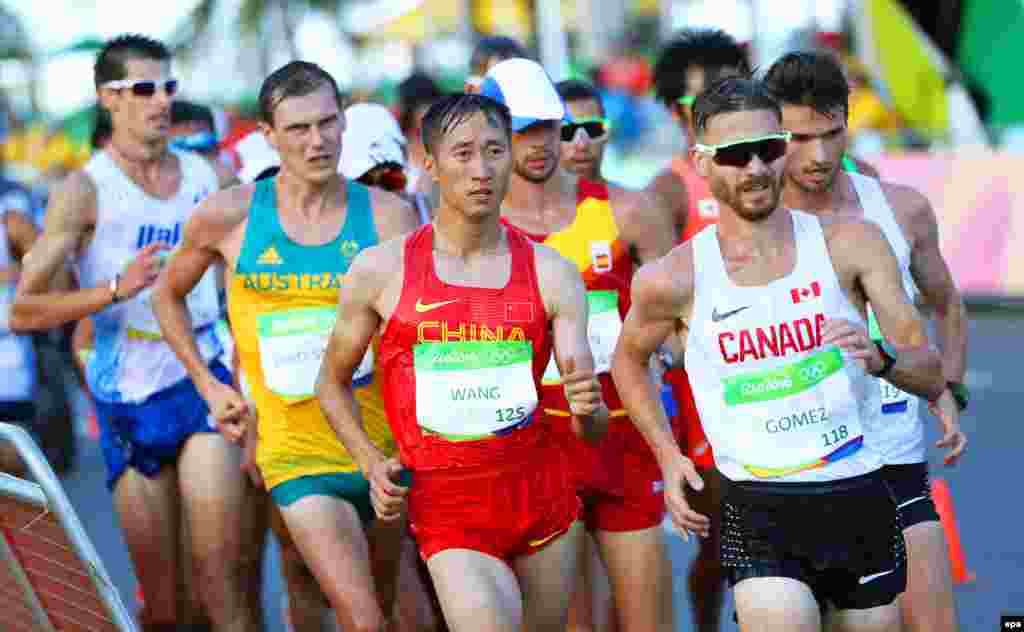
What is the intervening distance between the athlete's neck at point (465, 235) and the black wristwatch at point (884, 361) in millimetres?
1353

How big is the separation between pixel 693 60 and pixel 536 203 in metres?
1.86

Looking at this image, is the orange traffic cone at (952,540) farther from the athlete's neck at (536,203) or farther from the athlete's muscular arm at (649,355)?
the athlete's muscular arm at (649,355)

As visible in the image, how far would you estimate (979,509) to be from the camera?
1107 centimetres

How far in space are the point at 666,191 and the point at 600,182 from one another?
0.75m

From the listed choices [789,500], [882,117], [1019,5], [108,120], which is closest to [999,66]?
[1019,5]

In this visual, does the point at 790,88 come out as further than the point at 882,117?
No

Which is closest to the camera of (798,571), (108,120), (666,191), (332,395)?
(798,571)

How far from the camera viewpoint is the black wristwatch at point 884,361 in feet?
16.9

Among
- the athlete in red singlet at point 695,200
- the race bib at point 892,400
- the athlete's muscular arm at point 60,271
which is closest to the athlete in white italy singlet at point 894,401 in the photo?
the race bib at point 892,400

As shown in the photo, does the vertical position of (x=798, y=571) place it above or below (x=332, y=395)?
below

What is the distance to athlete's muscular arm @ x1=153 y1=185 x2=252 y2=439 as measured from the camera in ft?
22.7

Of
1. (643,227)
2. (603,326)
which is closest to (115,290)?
Result: (603,326)

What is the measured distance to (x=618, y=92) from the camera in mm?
29781

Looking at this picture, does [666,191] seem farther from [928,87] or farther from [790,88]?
[928,87]
